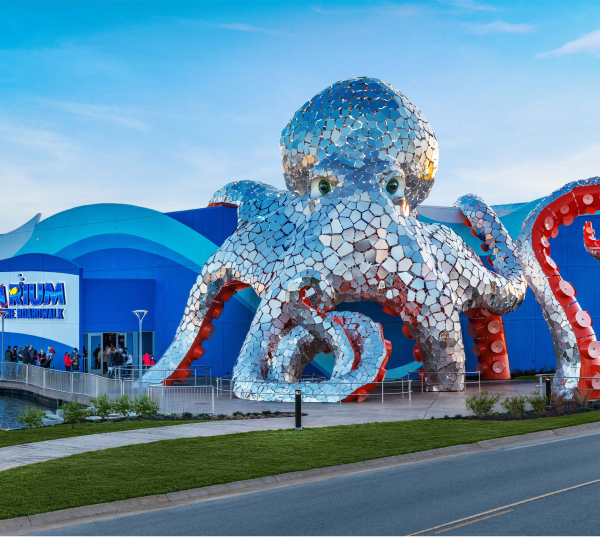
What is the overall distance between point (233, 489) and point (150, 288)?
2349 cm

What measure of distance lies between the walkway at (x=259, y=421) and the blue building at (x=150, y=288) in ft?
24.8

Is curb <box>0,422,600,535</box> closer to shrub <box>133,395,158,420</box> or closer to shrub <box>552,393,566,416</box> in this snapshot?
shrub <box>552,393,566,416</box>

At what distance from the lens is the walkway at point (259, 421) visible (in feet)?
43.6

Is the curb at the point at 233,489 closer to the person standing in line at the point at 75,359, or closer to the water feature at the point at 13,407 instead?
the water feature at the point at 13,407

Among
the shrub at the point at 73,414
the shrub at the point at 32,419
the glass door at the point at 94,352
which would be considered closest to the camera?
the shrub at the point at 32,419

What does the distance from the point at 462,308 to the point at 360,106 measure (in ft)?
23.0

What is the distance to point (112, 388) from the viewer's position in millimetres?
22578

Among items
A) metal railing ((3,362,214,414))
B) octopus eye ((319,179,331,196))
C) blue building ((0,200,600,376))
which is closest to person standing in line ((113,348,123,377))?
blue building ((0,200,600,376))

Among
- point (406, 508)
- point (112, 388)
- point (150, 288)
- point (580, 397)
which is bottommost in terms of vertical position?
point (406, 508)

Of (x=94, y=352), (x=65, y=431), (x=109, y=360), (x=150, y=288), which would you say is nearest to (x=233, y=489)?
(x=65, y=431)

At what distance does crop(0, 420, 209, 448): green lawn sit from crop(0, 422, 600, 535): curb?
5.42m

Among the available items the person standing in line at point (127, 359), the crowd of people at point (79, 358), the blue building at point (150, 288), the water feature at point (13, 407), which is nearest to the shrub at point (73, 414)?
the water feature at point (13, 407)

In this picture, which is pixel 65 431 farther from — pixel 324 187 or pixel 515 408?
pixel 324 187

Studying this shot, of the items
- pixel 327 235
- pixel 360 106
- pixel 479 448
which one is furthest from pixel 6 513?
pixel 360 106
